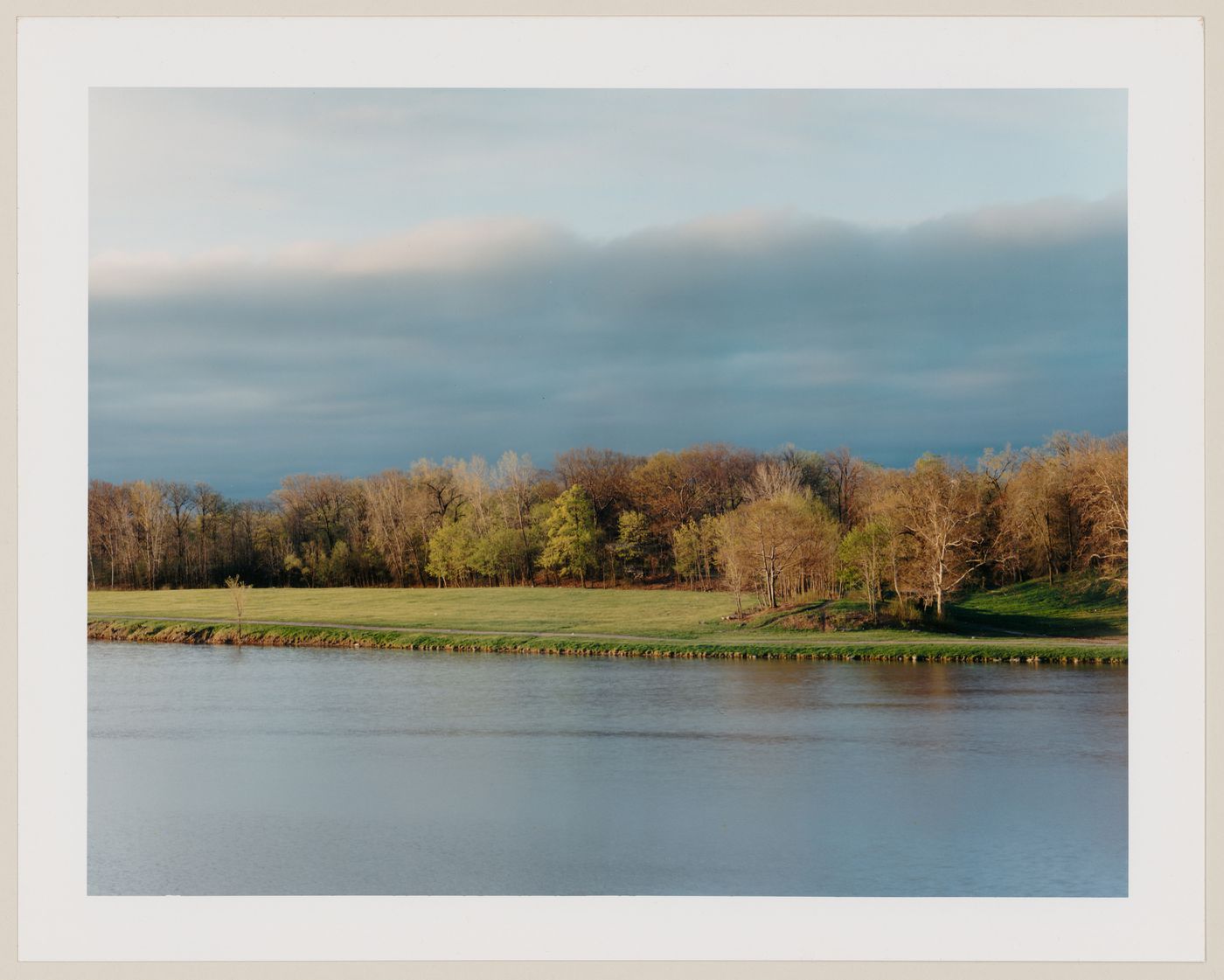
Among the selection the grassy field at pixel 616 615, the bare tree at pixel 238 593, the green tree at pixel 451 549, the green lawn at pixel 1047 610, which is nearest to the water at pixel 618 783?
the grassy field at pixel 616 615

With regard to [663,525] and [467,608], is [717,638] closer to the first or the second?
[663,525]

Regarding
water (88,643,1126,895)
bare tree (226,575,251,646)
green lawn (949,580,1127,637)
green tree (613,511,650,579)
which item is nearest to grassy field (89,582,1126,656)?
green lawn (949,580,1127,637)

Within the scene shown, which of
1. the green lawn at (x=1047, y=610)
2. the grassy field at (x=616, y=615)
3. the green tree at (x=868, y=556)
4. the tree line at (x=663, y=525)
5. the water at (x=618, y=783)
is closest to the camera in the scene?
the water at (x=618, y=783)

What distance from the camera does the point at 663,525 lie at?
23.0m

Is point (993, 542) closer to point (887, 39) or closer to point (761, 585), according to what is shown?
point (761, 585)

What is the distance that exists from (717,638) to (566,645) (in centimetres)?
252

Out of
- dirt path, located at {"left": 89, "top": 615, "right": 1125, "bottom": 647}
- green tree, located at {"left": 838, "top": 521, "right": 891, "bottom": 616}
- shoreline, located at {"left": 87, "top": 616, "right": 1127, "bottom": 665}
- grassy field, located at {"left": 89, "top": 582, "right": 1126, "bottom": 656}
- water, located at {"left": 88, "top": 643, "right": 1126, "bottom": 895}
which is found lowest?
water, located at {"left": 88, "top": 643, "right": 1126, "bottom": 895}

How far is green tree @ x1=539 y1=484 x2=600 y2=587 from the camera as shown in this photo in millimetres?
23250

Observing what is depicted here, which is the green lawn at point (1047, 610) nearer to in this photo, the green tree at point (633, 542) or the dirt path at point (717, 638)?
the dirt path at point (717, 638)

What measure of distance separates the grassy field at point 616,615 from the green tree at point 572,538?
1.62ft

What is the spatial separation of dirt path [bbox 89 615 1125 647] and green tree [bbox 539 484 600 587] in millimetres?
2819

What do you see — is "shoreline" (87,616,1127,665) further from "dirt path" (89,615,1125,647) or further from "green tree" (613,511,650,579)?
"green tree" (613,511,650,579)

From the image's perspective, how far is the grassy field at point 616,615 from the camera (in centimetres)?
1952

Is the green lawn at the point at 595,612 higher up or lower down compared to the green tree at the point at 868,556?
lower down
